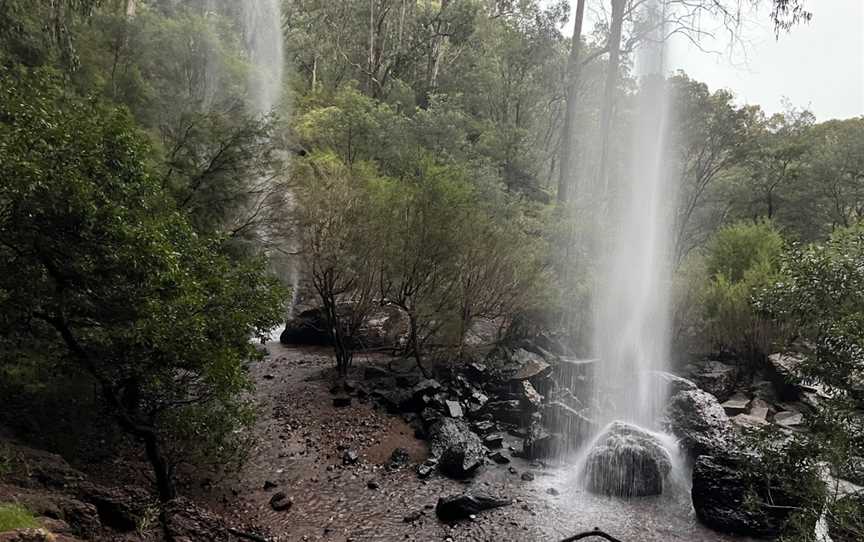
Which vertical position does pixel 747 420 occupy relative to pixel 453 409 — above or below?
above

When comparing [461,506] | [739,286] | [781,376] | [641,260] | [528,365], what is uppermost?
[641,260]

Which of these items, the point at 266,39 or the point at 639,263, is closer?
the point at 639,263

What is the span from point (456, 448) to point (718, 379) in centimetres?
1036

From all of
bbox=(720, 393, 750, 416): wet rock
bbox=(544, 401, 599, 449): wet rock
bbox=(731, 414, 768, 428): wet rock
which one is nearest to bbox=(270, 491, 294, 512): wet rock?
bbox=(544, 401, 599, 449): wet rock

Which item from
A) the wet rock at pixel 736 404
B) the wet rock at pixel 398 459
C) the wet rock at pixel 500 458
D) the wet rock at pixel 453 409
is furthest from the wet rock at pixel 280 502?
the wet rock at pixel 736 404

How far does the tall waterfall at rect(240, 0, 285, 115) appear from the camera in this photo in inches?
1180

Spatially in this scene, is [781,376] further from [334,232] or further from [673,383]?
[334,232]

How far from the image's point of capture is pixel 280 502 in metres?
8.98

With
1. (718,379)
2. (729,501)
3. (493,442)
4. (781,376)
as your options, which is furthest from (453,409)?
(781,376)

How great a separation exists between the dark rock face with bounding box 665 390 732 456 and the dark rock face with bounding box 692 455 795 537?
1.78 m

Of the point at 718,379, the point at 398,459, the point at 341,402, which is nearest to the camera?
the point at 398,459

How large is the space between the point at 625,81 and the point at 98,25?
88.1 ft

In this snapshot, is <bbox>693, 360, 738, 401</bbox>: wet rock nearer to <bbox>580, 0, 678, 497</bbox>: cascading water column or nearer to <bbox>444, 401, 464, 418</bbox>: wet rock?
<bbox>580, 0, 678, 497</bbox>: cascading water column

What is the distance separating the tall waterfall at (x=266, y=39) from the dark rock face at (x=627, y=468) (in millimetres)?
26197
